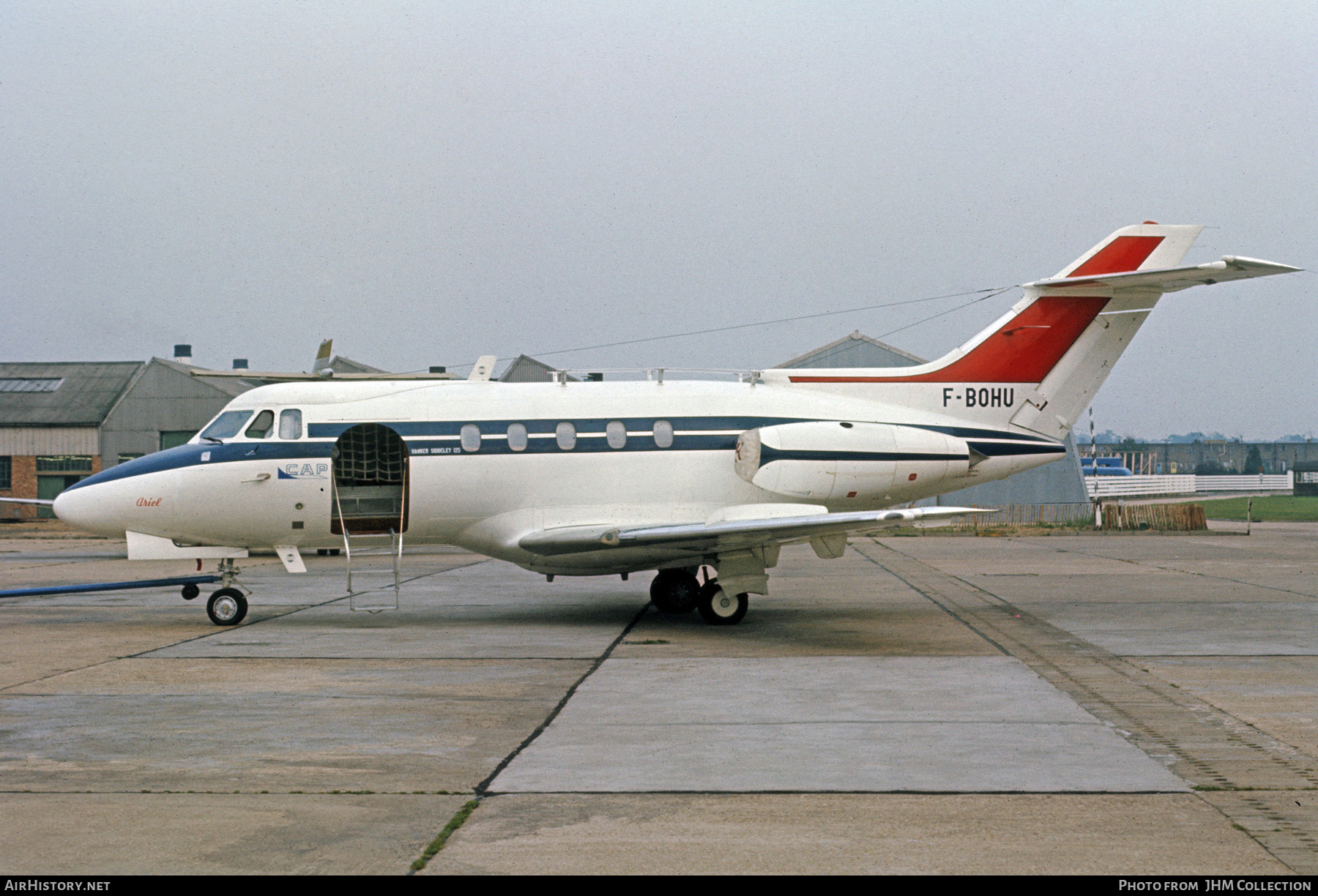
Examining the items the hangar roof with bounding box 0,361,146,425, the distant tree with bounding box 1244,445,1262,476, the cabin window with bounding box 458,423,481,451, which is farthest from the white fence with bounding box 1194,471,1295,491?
the cabin window with bounding box 458,423,481,451

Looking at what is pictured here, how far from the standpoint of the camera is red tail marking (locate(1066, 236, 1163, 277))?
56.9 feet

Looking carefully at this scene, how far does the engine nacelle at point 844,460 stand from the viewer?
16250 millimetres

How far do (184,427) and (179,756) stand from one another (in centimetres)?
4853

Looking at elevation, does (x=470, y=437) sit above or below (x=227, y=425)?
below

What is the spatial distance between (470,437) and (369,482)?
5.87 ft

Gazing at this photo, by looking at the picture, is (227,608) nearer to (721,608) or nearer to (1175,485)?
(721,608)

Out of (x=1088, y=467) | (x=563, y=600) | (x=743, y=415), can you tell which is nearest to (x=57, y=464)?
(x=563, y=600)

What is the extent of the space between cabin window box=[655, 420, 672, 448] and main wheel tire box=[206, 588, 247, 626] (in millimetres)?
6203

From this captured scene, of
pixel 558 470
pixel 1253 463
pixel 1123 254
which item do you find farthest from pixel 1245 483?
pixel 558 470

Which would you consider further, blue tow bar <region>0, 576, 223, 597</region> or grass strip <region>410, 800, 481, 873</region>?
blue tow bar <region>0, 576, 223, 597</region>

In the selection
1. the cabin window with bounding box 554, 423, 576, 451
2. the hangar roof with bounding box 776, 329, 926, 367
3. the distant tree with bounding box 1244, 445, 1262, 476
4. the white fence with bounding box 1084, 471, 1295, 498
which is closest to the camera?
the cabin window with bounding box 554, 423, 576, 451

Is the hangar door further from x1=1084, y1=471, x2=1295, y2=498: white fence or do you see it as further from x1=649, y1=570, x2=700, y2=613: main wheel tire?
x1=1084, y1=471, x2=1295, y2=498: white fence

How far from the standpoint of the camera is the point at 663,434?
54.0 feet

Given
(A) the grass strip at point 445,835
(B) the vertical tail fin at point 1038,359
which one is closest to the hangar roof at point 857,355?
(B) the vertical tail fin at point 1038,359
